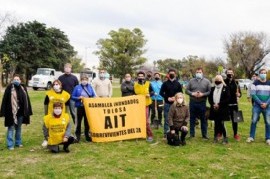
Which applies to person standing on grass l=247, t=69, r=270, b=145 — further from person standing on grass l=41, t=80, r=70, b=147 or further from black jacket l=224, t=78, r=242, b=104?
person standing on grass l=41, t=80, r=70, b=147

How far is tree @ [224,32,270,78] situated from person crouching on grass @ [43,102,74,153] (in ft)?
185

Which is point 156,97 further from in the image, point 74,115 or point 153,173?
point 153,173

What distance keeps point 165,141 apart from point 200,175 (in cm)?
339

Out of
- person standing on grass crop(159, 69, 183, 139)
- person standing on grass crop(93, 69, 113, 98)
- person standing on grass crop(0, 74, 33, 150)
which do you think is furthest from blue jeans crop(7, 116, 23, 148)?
person standing on grass crop(159, 69, 183, 139)

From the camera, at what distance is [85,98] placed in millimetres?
9852

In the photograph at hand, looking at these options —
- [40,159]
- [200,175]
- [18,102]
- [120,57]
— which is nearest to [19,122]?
[18,102]

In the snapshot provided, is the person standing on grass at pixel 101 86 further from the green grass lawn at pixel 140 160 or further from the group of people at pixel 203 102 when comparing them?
the green grass lawn at pixel 140 160

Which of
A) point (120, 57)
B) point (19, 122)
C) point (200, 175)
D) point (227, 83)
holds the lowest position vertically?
point (200, 175)

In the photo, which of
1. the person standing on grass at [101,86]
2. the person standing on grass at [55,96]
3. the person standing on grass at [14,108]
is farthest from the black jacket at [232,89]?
the person standing on grass at [14,108]

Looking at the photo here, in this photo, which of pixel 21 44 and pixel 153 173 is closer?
pixel 153 173

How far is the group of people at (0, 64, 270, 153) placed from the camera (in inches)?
347

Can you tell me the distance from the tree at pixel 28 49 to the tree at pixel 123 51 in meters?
17.0

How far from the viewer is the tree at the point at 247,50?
61.2 meters

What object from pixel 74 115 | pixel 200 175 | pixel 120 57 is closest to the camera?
pixel 200 175
